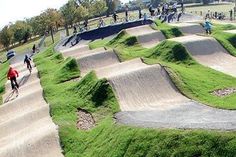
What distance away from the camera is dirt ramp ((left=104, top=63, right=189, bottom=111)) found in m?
22.6

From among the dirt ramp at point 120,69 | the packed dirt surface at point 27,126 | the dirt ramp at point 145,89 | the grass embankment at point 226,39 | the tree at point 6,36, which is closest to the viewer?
the packed dirt surface at point 27,126

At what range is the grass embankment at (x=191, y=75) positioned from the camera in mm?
22188

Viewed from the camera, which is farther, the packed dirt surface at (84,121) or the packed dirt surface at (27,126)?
the packed dirt surface at (84,121)

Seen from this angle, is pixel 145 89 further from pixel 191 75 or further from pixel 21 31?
pixel 21 31

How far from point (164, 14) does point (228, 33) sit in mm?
19264

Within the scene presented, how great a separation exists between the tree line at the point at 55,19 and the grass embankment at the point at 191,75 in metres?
42.3

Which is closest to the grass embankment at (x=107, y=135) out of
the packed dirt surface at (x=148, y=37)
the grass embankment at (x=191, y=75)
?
the grass embankment at (x=191, y=75)

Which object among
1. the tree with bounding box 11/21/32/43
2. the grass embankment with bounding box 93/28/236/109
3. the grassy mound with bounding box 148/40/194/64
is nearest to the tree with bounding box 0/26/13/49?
the tree with bounding box 11/21/32/43

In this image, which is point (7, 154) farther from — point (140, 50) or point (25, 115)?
point (140, 50)

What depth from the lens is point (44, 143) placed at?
67.2 ft

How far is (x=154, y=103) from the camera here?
22.8m

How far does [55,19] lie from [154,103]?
206 feet

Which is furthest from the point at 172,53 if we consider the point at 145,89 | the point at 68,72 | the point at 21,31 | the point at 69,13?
the point at 21,31

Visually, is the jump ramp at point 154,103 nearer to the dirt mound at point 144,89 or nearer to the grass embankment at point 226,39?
the dirt mound at point 144,89
